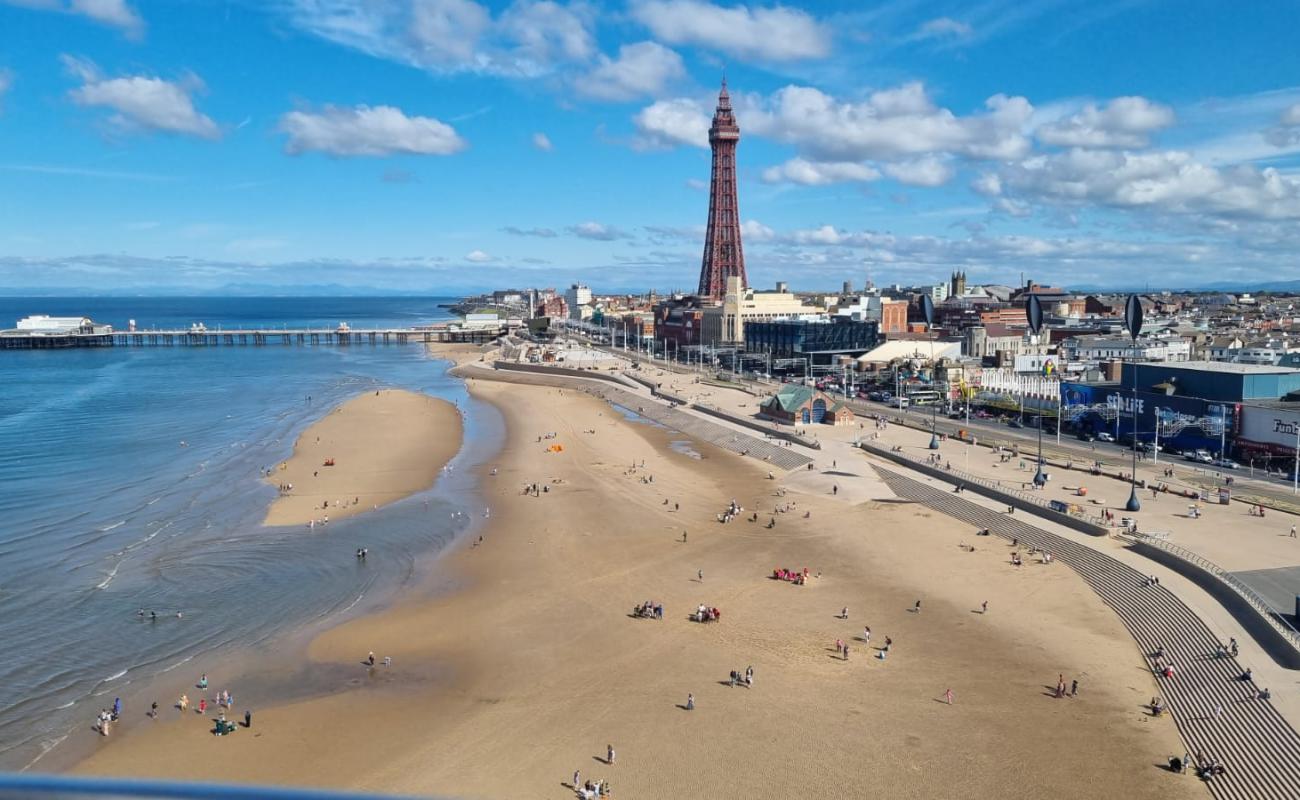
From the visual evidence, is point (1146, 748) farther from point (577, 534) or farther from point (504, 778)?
point (577, 534)

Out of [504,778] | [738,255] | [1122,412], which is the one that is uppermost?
[738,255]

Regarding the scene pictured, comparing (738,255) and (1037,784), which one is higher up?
(738,255)

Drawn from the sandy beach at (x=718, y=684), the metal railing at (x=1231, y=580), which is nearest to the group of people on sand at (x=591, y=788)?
the sandy beach at (x=718, y=684)

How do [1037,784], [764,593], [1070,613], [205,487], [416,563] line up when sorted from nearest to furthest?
[1037,784], [1070,613], [764,593], [416,563], [205,487]

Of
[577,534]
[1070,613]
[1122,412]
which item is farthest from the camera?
[1122,412]

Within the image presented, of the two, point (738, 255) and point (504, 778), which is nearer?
point (504, 778)

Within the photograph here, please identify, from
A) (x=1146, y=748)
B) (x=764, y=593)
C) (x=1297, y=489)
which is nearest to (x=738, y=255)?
(x=1297, y=489)

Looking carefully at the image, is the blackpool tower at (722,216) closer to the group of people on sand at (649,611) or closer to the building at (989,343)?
the building at (989,343)

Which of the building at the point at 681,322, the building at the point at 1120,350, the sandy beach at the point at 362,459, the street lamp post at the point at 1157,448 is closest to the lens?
the sandy beach at the point at 362,459
